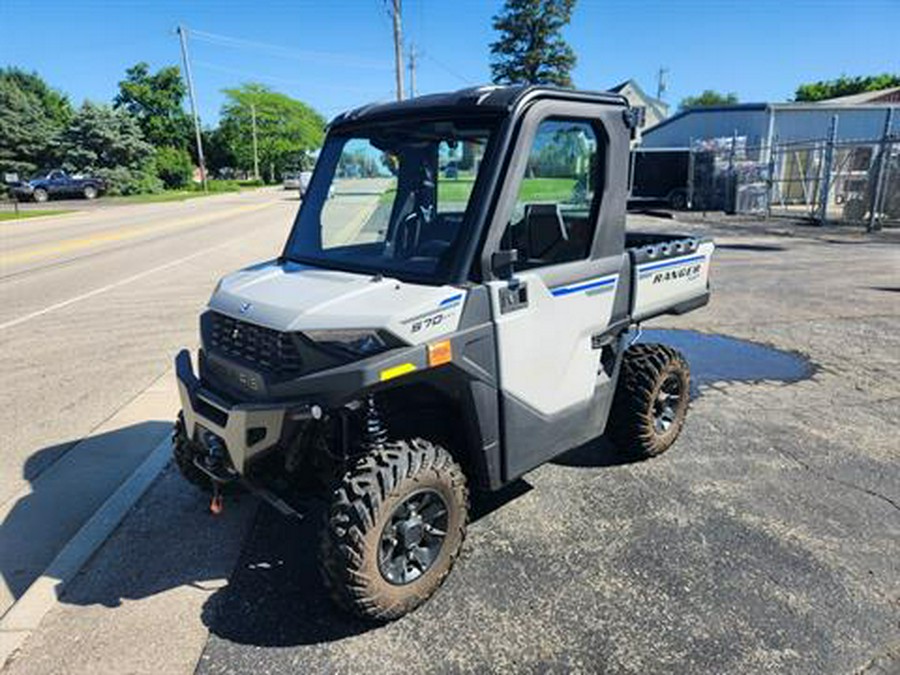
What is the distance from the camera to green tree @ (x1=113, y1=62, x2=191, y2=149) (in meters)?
71.9

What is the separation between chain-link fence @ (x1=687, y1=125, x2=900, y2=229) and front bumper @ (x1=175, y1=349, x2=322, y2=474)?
20.7 metres

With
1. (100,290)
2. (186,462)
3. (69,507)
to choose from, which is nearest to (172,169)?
(100,290)

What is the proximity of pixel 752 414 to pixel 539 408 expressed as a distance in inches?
111

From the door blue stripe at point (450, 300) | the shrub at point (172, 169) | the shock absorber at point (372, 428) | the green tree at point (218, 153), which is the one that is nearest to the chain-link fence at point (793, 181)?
the door blue stripe at point (450, 300)

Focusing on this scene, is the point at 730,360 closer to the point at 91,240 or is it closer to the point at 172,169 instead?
the point at 91,240

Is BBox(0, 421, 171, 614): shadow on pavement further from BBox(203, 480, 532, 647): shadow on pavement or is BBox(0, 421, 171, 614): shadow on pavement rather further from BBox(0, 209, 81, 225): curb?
BBox(0, 209, 81, 225): curb

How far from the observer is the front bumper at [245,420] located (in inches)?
103

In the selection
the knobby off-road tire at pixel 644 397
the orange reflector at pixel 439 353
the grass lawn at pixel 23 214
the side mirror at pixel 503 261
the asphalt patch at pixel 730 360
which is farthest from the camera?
the grass lawn at pixel 23 214

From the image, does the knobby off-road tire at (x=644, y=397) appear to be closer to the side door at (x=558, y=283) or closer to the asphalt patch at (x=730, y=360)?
the side door at (x=558, y=283)

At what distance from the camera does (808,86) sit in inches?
3041

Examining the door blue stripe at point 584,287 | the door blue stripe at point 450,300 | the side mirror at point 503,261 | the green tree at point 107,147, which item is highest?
the green tree at point 107,147

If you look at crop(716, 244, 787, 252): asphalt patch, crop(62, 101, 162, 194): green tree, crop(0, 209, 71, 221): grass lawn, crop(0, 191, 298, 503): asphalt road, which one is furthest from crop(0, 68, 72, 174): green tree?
crop(716, 244, 787, 252): asphalt patch

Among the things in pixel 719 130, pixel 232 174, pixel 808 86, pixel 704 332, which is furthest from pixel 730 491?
pixel 232 174

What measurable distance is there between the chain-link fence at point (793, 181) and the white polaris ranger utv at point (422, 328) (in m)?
19.2
